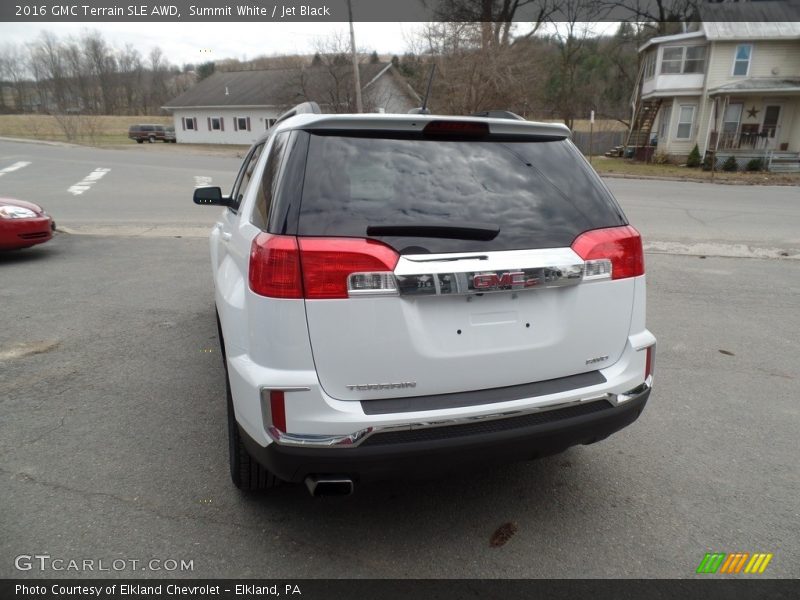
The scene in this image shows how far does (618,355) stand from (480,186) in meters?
1.02

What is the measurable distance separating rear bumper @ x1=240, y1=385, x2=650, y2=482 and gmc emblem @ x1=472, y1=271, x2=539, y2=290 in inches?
22.2

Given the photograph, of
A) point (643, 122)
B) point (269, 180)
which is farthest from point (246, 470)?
point (643, 122)

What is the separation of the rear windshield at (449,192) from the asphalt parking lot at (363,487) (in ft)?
4.55

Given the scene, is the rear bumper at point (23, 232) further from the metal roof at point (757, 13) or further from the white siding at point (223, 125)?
the white siding at point (223, 125)

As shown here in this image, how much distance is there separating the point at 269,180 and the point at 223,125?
2030 inches

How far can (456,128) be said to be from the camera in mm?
2387

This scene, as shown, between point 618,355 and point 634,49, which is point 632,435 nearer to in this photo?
point 618,355

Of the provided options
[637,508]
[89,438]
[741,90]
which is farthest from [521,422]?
[741,90]

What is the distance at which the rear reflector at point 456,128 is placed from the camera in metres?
2.35

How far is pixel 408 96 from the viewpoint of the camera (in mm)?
42250

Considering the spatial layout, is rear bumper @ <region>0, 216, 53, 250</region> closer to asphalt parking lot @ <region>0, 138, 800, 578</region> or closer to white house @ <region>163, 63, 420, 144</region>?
asphalt parking lot @ <region>0, 138, 800, 578</region>

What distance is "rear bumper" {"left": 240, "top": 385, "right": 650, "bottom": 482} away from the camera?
6.75ft

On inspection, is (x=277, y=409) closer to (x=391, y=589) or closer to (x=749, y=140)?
(x=391, y=589)

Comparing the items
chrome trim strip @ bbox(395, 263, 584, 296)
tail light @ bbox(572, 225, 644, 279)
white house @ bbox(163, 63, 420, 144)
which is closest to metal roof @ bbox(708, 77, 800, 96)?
white house @ bbox(163, 63, 420, 144)
